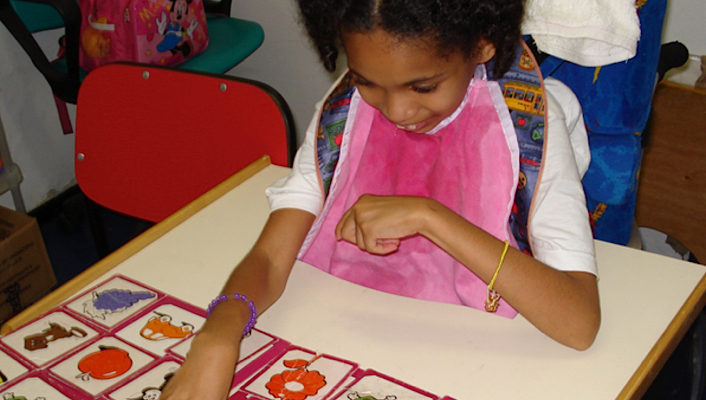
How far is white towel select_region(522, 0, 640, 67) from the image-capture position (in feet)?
3.17

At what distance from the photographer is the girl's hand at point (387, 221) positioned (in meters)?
0.87

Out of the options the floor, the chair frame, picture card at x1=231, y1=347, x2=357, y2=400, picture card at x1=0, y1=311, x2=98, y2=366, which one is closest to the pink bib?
picture card at x1=231, y1=347, x2=357, y2=400

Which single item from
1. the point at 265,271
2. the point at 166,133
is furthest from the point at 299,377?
the point at 166,133

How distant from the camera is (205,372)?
0.76m

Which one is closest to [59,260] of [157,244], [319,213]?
[157,244]

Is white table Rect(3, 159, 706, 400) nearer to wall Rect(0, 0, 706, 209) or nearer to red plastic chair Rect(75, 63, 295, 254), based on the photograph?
red plastic chair Rect(75, 63, 295, 254)

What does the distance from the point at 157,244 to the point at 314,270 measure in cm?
29

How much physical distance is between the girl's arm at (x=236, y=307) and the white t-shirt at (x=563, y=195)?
0.38 meters

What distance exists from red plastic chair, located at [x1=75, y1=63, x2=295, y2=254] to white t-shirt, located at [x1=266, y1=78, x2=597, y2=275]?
0.62 m

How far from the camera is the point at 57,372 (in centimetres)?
83

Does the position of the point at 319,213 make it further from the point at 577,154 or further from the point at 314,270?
the point at 577,154

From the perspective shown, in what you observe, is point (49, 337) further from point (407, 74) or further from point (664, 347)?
point (664, 347)

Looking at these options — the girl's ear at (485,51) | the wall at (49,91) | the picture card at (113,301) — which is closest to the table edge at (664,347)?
the girl's ear at (485,51)

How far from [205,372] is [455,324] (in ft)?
1.16
